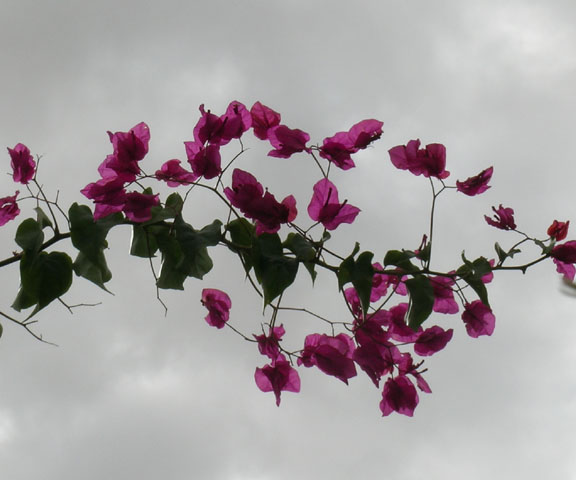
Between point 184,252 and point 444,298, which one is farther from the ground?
point 444,298

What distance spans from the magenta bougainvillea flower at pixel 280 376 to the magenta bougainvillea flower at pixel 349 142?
52cm

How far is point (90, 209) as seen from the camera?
149 centimetres

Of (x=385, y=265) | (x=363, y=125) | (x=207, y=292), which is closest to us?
(x=385, y=265)

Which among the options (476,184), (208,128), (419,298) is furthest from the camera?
(476,184)


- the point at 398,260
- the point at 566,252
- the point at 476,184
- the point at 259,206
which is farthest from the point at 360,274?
the point at 566,252

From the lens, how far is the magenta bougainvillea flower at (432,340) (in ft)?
5.80

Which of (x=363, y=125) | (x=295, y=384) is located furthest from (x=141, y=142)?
(x=295, y=384)

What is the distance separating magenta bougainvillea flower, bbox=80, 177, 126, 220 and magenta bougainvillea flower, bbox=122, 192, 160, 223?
0.07ft

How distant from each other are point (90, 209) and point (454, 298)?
95 centimetres

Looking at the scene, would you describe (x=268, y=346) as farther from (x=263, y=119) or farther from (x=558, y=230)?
(x=558, y=230)

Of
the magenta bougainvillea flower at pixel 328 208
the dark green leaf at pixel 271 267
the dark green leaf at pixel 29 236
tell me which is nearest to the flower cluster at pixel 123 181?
the dark green leaf at pixel 29 236

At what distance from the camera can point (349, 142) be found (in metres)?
1.71

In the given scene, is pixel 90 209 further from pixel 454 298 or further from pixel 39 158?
pixel 454 298

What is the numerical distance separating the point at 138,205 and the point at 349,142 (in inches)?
21.1
